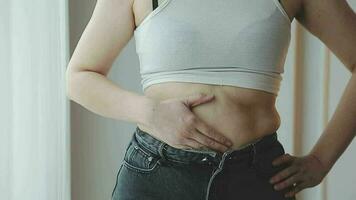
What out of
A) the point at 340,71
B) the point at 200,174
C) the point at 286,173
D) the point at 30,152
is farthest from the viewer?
the point at 340,71

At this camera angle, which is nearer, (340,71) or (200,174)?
(200,174)

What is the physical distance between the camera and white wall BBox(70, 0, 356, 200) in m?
1.50

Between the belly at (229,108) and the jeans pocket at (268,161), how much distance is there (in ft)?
0.10

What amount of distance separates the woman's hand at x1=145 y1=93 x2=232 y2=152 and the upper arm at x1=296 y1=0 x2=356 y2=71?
277 millimetres

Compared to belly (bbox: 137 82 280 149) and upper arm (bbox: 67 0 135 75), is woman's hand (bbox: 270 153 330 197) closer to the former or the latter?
belly (bbox: 137 82 280 149)

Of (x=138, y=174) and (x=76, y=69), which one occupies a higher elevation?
(x=76, y=69)

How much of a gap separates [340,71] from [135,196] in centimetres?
98

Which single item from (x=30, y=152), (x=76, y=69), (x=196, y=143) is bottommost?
(x=30, y=152)

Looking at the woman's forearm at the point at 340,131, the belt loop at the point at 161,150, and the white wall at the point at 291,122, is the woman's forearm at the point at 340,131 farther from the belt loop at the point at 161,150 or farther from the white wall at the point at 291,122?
the white wall at the point at 291,122

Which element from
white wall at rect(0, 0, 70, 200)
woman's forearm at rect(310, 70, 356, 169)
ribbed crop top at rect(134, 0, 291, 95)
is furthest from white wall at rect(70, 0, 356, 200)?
ribbed crop top at rect(134, 0, 291, 95)

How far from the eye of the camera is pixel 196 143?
0.79 metres

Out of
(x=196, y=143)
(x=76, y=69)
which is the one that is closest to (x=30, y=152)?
(x=76, y=69)

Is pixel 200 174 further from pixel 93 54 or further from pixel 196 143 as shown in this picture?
pixel 93 54

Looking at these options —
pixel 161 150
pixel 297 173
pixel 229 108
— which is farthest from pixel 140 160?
pixel 297 173
